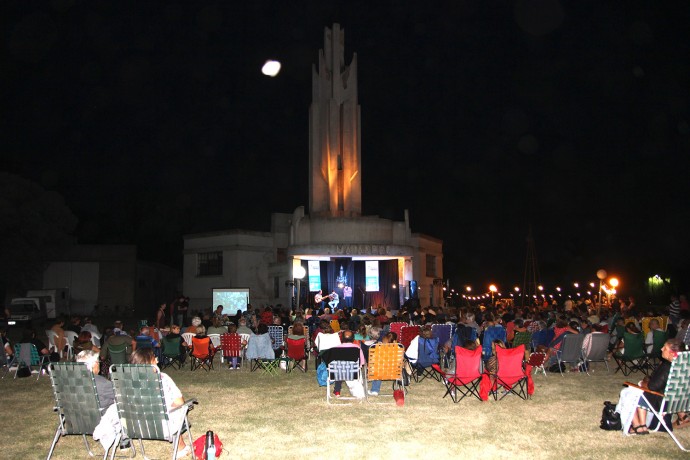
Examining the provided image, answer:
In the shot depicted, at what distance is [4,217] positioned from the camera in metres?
34.2

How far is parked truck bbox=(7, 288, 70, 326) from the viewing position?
27734mm

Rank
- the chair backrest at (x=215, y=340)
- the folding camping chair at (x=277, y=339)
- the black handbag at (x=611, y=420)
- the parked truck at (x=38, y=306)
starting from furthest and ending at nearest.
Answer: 1. the parked truck at (x=38, y=306)
2. the chair backrest at (x=215, y=340)
3. the folding camping chair at (x=277, y=339)
4. the black handbag at (x=611, y=420)

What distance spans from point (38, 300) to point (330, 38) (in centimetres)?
2093

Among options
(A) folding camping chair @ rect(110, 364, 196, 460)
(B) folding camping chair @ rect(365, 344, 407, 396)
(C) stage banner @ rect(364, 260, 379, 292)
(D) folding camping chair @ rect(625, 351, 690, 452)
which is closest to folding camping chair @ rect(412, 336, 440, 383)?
(B) folding camping chair @ rect(365, 344, 407, 396)

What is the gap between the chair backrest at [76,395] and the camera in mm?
5602

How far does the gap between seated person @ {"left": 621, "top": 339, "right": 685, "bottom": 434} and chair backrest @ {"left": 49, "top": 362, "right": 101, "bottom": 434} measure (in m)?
5.82

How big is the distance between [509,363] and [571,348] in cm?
356

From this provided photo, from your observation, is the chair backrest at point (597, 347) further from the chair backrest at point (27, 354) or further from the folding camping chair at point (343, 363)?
the chair backrest at point (27, 354)

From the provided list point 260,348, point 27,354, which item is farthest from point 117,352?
point 260,348

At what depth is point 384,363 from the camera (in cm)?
909

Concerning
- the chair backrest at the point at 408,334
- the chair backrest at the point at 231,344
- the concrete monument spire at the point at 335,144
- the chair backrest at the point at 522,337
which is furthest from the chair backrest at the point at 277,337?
the concrete monument spire at the point at 335,144

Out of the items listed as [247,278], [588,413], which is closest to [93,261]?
[247,278]

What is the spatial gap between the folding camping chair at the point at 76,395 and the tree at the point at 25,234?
3186 centimetres

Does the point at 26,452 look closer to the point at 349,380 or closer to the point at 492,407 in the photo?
the point at 349,380
